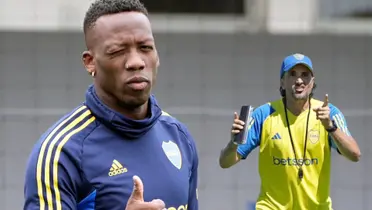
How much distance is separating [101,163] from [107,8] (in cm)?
40

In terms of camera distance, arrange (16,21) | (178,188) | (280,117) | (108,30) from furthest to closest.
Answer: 1. (16,21)
2. (280,117)
3. (178,188)
4. (108,30)

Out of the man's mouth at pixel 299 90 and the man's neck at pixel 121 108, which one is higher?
the man's neck at pixel 121 108

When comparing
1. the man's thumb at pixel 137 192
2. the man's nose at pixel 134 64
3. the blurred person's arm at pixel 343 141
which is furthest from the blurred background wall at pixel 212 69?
the man's thumb at pixel 137 192

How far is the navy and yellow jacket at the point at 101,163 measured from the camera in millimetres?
2037

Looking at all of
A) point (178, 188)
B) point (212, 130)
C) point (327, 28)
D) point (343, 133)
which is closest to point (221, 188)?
point (212, 130)

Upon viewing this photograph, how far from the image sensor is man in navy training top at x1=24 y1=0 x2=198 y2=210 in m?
2.04

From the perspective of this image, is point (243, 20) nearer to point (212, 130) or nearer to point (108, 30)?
point (212, 130)

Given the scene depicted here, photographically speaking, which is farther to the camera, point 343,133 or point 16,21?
point 16,21

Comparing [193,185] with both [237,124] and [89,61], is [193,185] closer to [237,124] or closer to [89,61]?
[89,61]

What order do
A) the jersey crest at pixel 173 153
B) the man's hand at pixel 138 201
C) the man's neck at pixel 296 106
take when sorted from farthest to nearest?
1. the man's neck at pixel 296 106
2. the jersey crest at pixel 173 153
3. the man's hand at pixel 138 201

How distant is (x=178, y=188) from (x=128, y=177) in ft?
0.58

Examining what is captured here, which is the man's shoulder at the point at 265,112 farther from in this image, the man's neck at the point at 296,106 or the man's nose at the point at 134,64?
the man's nose at the point at 134,64

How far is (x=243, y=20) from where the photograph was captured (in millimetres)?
8016

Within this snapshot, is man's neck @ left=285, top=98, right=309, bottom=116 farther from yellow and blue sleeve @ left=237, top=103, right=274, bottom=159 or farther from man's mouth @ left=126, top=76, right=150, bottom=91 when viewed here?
man's mouth @ left=126, top=76, right=150, bottom=91
